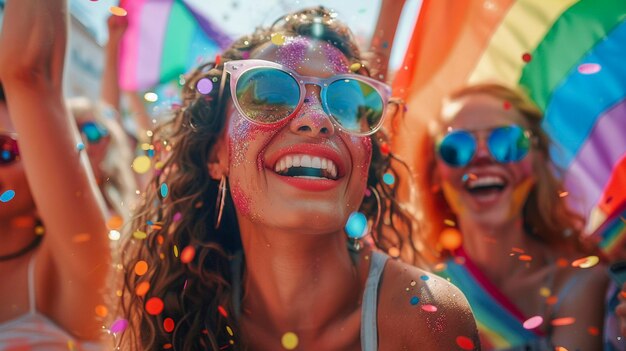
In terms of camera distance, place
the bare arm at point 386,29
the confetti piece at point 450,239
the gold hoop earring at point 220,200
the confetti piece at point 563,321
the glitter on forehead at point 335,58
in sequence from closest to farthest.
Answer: the glitter on forehead at point 335,58
the gold hoop earring at point 220,200
the bare arm at point 386,29
the confetti piece at point 563,321
the confetti piece at point 450,239

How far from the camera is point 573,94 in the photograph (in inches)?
109

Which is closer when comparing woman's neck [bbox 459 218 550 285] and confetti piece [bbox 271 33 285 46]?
confetti piece [bbox 271 33 285 46]

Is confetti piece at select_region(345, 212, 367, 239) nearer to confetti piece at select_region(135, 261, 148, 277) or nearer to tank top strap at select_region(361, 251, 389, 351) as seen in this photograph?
tank top strap at select_region(361, 251, 389, 351)

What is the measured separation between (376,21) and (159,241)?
3.92 ft

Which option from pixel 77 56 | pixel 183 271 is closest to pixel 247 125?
pixel 183 271

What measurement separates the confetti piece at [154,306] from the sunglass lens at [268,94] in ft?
2.34

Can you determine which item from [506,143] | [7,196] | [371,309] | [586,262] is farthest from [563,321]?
[7,196]

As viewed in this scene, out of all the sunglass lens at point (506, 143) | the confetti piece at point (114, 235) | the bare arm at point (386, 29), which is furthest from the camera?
the sunglass lens at point (506, 143)

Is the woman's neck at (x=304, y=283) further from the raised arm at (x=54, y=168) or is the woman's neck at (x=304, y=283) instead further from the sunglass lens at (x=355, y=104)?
the raised arm at (x=54, y=168)

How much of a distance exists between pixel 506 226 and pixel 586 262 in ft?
1.25

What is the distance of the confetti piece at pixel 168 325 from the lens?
1.77 metres

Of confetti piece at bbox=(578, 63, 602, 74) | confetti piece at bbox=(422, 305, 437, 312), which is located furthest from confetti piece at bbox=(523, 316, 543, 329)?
confetti piece at bbox=(578, 63, 602, 74)

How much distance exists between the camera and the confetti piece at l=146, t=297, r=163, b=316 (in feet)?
5.91

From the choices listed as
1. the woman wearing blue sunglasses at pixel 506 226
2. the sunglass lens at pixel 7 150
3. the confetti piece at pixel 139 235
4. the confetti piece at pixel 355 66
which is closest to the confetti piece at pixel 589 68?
the woman wearing blue sunglasses at pixel 506 226
